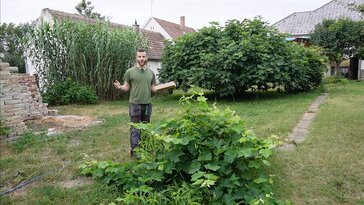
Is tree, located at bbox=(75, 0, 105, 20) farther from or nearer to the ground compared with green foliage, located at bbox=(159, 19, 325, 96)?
farther from the ground

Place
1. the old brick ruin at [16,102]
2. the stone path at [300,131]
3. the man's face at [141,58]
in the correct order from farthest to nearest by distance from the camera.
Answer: the old brick ruin at [16,102] → the stone path at [300,131] → the man's face at [141,58]

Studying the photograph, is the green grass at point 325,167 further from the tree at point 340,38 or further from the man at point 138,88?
the tree at point 340,38

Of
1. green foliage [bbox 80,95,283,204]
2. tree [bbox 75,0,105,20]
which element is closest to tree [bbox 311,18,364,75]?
green foliage [bbox 80,95,283,204]

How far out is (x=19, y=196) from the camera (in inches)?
133

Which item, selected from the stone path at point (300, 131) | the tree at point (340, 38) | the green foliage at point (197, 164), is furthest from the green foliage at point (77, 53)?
the tree at point (340, 38)

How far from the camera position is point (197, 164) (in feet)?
10.2

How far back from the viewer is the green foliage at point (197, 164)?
9.84 feet

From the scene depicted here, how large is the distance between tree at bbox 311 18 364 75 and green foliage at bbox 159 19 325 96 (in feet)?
25.9

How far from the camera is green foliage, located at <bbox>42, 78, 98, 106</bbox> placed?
10.4 m

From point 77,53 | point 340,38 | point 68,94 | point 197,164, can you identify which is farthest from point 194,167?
point 340,38

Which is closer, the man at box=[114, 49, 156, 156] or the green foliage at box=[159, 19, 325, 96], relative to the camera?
the man at box=[114, 49, 156, 156]

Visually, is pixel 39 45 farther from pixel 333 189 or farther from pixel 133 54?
pixel 333 189

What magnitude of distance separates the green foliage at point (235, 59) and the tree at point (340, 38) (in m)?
7.90

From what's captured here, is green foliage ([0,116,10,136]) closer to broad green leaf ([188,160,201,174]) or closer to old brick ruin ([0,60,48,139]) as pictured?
old brick ruin ([0,60,48,139])
